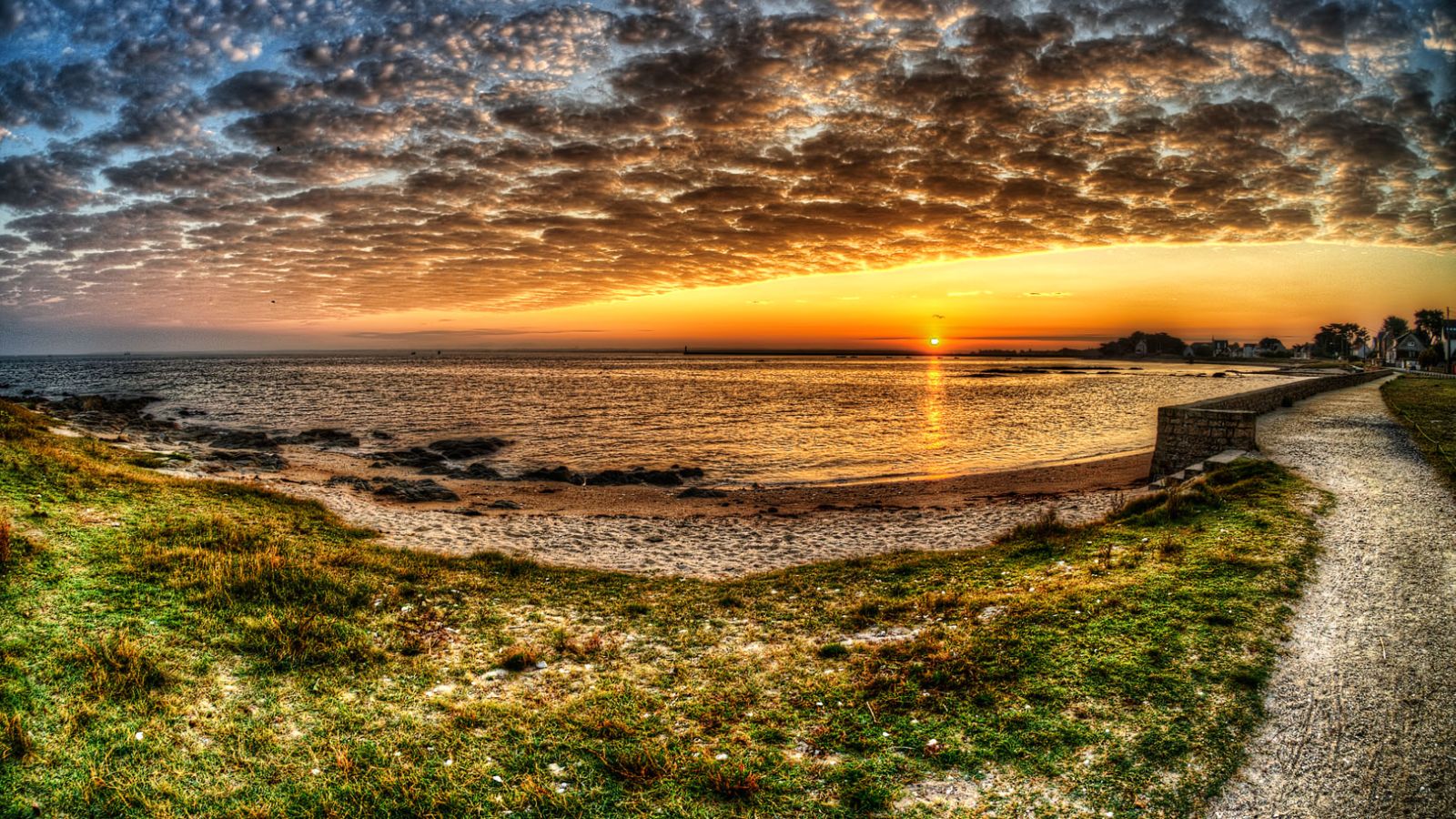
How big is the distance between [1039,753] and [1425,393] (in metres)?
55.8

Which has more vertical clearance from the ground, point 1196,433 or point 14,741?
point 1196,433

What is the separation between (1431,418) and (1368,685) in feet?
108

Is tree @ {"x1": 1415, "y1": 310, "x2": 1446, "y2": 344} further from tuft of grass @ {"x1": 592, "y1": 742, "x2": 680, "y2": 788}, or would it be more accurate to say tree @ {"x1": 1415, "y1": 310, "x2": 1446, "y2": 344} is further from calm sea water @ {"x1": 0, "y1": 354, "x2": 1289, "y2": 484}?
tuft of grass @ {"x1": 592, "y1": 742, "x2": 680, "y2": 788}

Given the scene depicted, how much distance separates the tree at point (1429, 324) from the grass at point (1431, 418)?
86.2 meters

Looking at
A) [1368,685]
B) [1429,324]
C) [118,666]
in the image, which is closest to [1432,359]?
[1429,324]

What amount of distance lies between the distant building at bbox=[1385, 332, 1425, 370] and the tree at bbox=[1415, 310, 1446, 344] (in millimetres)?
914

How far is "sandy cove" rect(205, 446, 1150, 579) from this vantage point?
1680 centimetres

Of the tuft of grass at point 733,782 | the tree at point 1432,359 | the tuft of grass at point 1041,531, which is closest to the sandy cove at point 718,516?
the tuft of grass at point 1041,531

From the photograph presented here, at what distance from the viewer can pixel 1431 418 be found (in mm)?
28828

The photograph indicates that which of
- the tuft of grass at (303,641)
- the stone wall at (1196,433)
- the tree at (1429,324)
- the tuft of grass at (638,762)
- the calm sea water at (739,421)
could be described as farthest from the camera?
the tree at (1429,324)

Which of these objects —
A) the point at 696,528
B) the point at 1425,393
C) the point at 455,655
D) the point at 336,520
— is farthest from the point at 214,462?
the point at 1425,393

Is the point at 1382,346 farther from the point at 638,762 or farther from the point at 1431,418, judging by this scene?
the point at 638,762

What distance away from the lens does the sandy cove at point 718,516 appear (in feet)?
55.1

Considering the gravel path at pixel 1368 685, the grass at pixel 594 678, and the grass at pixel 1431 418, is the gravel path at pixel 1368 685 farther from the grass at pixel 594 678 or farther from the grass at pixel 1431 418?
the grass at pixel 1431 418
